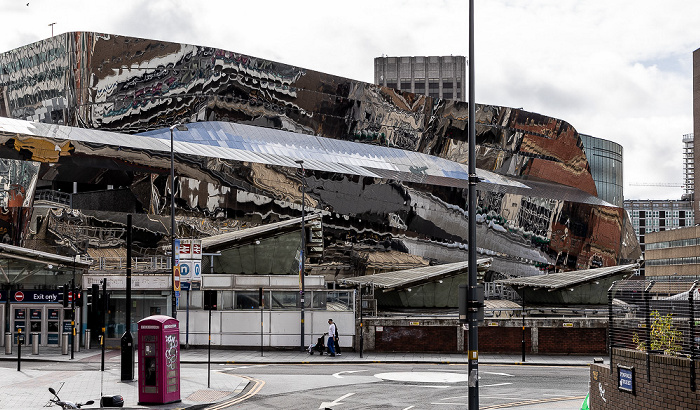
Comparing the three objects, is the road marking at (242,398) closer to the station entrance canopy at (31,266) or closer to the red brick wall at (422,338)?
the red brick wall at (422,338)

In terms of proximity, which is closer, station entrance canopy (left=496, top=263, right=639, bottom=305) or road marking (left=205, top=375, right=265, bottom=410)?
road marking (left=205, top=375, right=265, bottom=410)

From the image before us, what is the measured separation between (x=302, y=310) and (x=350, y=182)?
101ft

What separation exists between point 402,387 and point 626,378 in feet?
38.6

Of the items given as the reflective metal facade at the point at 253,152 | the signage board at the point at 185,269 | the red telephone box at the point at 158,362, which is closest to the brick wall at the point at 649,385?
the red telephone box at the point at 158,362

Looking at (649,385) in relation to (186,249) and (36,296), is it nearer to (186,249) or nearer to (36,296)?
(186,249)

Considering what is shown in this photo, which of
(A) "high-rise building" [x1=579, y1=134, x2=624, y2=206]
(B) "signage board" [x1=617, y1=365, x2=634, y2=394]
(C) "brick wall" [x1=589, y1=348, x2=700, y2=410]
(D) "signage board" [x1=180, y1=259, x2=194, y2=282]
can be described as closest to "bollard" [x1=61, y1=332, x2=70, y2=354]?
(D) "signage board" [x1=180, y1=259, x2=194, y2=282]

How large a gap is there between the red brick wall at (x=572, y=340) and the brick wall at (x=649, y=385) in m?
22.9

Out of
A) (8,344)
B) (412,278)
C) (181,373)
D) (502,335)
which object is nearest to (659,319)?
(181,373)

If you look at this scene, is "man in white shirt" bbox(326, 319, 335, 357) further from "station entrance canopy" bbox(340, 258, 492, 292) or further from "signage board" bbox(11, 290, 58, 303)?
"signage board" bbox(11, 290, 58, 303)

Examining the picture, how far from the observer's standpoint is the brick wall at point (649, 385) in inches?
569

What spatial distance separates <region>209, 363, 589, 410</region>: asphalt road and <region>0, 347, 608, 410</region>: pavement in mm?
1006

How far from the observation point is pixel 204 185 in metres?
62.7

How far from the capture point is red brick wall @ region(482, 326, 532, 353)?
41.3 meters

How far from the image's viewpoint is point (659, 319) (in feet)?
51.8
